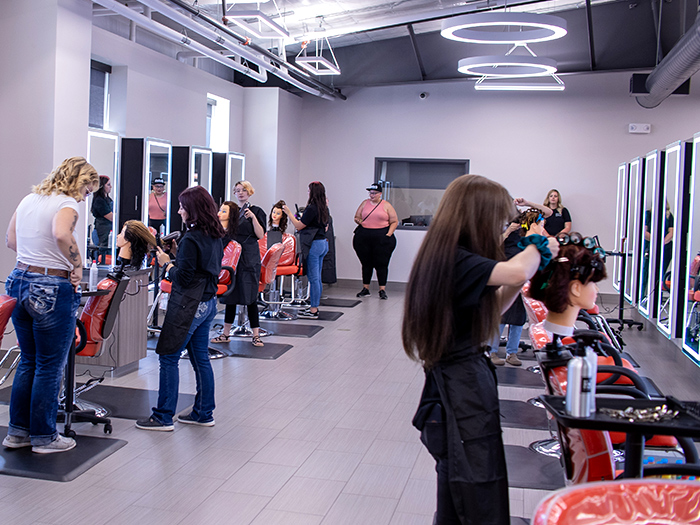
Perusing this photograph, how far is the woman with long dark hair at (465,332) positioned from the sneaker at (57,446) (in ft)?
7.77

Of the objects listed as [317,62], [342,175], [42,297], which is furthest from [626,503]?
[342,175]

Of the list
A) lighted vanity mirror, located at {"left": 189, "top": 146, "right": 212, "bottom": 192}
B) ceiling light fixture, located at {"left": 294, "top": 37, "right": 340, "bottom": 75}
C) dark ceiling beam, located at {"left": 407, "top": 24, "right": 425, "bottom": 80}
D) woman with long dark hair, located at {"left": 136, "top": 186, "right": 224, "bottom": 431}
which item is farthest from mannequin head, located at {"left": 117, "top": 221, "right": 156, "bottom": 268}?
dark ceiling beam, located at {"left": 407, "top": 24, "right": 425, "bottom": 80}

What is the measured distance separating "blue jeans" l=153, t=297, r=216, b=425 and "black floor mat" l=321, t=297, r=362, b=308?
17.3ft

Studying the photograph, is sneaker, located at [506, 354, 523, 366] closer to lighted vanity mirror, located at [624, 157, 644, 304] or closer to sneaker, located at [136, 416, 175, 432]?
lighted vanity mirror, located at [624, 157, 644, 304]

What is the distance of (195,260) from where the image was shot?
3.97m

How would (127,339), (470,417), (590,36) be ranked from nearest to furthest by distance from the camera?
(470,417) → (127,339) → (590,36)

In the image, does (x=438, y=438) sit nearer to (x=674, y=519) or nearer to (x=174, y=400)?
(x=674, y=519)

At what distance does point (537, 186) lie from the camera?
1073 cm

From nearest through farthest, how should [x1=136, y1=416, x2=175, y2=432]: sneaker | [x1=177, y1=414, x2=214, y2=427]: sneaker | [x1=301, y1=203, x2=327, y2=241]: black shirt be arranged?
[x1=136, y1=416, x2=175, y2=432]: sneaker
[x1=177, y1=414, x2=214, y2=427]: sneaker
[x1=301, y1=203, x2=327, y2=241]: black shirt

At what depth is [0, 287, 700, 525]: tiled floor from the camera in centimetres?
304

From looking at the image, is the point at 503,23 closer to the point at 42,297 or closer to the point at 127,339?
the point at 127,339

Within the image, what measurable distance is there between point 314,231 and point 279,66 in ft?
9.50

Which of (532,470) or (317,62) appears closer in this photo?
(532,470)

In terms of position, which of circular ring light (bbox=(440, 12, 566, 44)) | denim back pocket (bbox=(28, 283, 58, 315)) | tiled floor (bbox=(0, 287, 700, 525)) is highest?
circular ring light (bbox=(440, 12, 566, 44))
